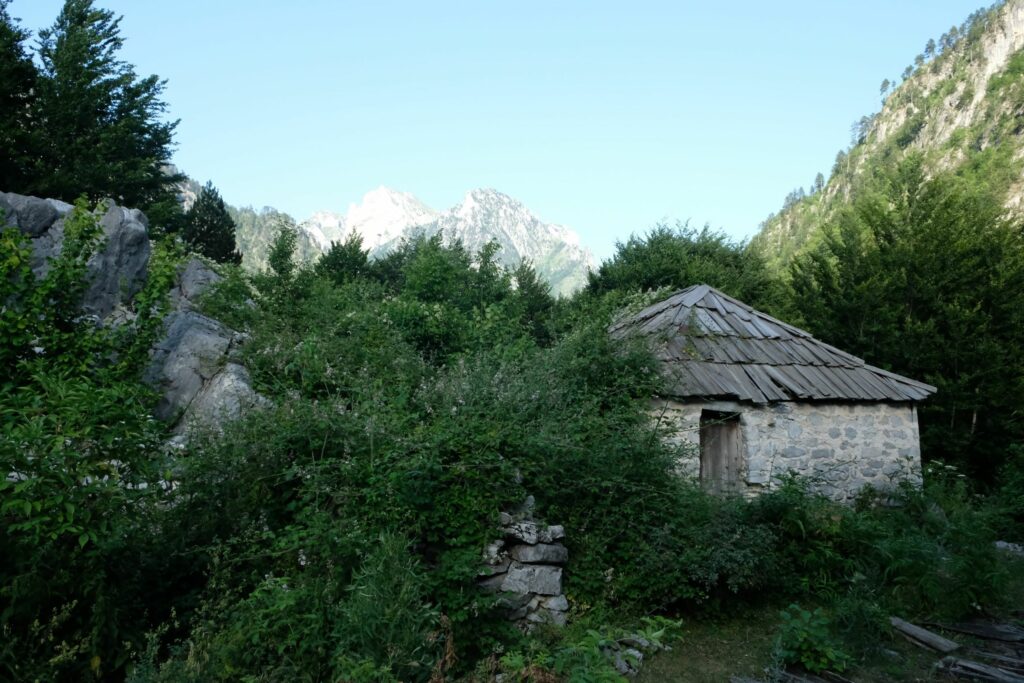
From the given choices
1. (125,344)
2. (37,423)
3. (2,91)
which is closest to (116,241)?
(125,344)

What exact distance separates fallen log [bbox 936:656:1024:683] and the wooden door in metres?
4.23

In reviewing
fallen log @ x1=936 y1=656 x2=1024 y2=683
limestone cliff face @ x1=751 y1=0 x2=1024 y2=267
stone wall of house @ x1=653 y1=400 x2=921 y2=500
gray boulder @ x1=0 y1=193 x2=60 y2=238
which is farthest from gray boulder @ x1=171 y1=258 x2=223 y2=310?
limestone cliff face @ x1=751 y1=0 x2=1024 y2=267

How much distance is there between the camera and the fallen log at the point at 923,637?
→ 5.71 meters

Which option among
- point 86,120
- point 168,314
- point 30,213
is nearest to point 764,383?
point 168,314

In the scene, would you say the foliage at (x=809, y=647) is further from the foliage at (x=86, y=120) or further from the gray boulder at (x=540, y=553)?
the foliage at (x=86, y=120)

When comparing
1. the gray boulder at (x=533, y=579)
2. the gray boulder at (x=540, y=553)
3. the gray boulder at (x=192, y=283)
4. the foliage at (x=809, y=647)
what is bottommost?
the foliage at (x=809, y=647)

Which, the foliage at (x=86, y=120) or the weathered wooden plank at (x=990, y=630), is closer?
the weathered wooden plank at (x=990, y=630)

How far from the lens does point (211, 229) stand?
2825cm

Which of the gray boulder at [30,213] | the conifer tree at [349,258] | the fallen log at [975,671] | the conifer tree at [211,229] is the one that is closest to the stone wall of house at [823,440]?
the fallen log at [975,671]

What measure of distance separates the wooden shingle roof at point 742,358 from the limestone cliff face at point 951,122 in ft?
154

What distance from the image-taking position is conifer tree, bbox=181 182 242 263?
27.5 metres

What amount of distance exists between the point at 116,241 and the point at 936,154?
253 feet

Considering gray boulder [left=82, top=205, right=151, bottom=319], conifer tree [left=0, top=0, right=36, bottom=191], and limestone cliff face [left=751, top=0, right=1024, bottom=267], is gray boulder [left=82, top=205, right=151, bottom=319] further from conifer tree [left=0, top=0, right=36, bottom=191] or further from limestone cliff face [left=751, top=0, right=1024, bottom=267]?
limestone cliff face [left=751, top=0, right=1024, bottom=267]

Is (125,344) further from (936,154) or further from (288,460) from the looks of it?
(936,154)
